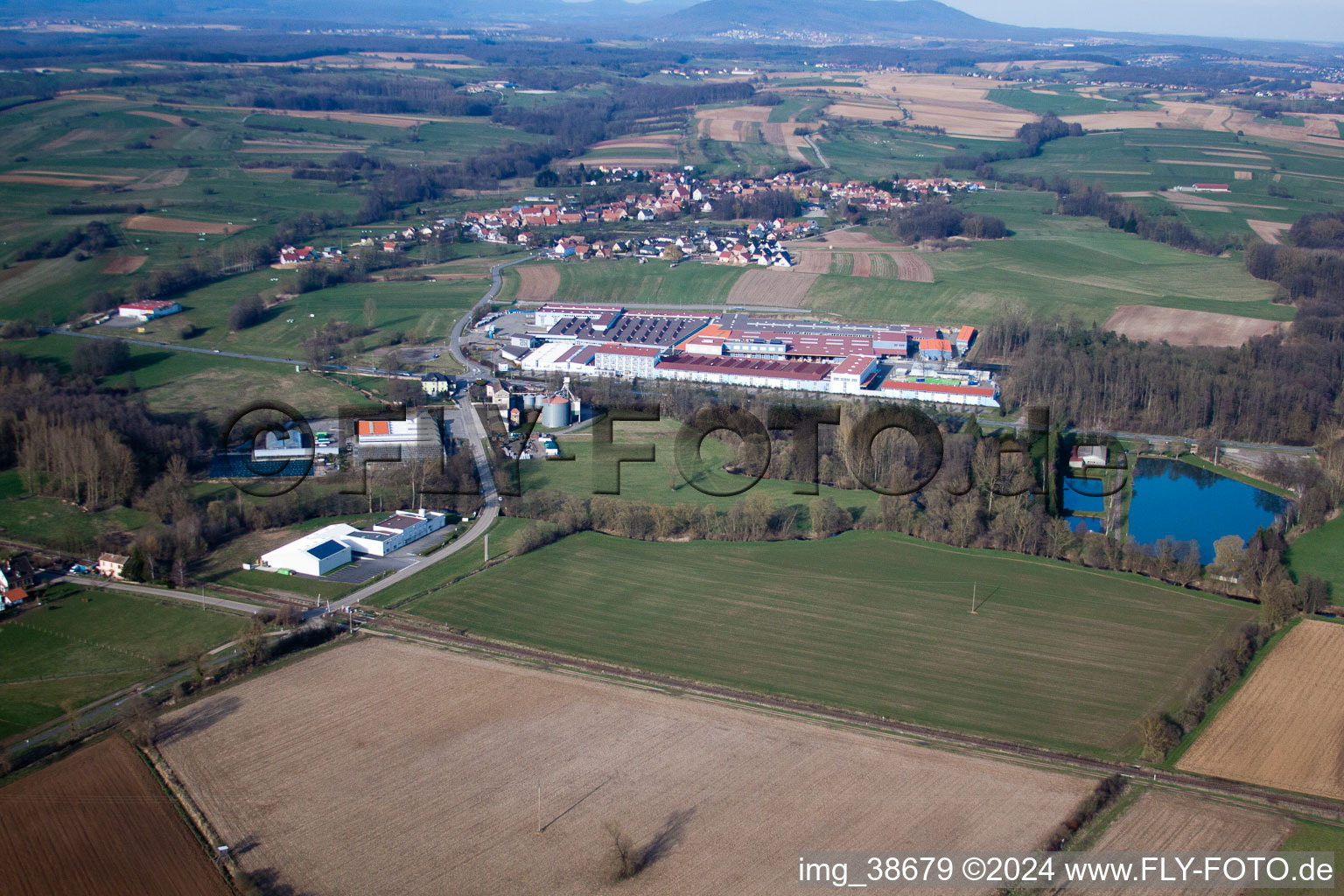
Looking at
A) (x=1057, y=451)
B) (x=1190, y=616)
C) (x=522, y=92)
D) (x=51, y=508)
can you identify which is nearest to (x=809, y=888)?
(x=1190, y=616)

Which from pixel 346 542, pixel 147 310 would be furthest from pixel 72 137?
pixel 346 542

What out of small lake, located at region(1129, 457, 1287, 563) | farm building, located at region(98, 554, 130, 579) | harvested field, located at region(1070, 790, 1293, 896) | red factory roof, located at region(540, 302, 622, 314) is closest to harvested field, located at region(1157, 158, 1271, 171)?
red factory roof, located at region(540, 302, 622, 314)

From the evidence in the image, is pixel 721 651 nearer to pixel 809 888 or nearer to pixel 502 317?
pixel 809 888

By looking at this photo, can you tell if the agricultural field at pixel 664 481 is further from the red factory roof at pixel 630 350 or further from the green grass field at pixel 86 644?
the green grass field at pixel 86 644

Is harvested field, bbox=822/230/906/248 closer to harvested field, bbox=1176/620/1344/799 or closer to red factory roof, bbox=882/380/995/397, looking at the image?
red factory roof, bbox=882/380/995/397

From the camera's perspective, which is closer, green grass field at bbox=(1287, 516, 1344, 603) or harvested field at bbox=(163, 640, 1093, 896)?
harvested field at bbox=(163, 640, 1093, 896)

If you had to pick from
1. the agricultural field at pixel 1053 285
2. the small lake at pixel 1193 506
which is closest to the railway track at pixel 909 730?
the small lake at pixel 1193 506
